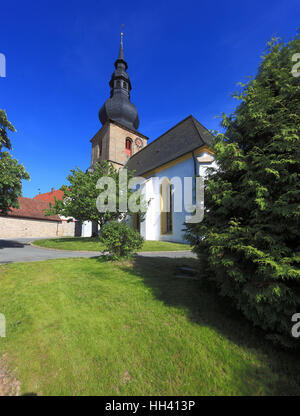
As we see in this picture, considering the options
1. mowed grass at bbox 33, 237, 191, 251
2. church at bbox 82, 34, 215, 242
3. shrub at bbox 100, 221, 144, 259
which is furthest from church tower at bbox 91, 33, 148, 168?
shrub at bbox 100, 221, 144, 259

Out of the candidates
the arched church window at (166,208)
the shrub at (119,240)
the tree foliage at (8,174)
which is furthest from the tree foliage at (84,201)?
the shrub at (119,240)

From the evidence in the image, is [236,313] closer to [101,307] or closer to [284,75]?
[101,307]

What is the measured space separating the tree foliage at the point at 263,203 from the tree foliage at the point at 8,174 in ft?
38.7

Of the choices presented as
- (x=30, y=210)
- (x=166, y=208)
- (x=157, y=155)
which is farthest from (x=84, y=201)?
(x=30, y=210)

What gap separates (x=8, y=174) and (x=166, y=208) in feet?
39.7

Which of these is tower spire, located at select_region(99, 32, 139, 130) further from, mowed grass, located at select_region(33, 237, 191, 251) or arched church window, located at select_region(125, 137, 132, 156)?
mowed grass, located at select_region(33, 237, 191, 251)

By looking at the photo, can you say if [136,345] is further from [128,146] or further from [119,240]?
[128,146]

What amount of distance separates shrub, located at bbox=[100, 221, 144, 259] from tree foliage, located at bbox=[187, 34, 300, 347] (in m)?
3.80

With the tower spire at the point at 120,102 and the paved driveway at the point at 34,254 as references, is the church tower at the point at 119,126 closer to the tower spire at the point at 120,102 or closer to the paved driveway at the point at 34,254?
the tower spire at the point at 120,102

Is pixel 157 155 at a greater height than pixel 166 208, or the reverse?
pixel 157 155

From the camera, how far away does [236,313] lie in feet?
9.92

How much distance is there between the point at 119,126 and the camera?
27641 millimetres

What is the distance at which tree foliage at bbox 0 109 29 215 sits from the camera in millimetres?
10172

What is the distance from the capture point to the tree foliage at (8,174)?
33.4 ft
